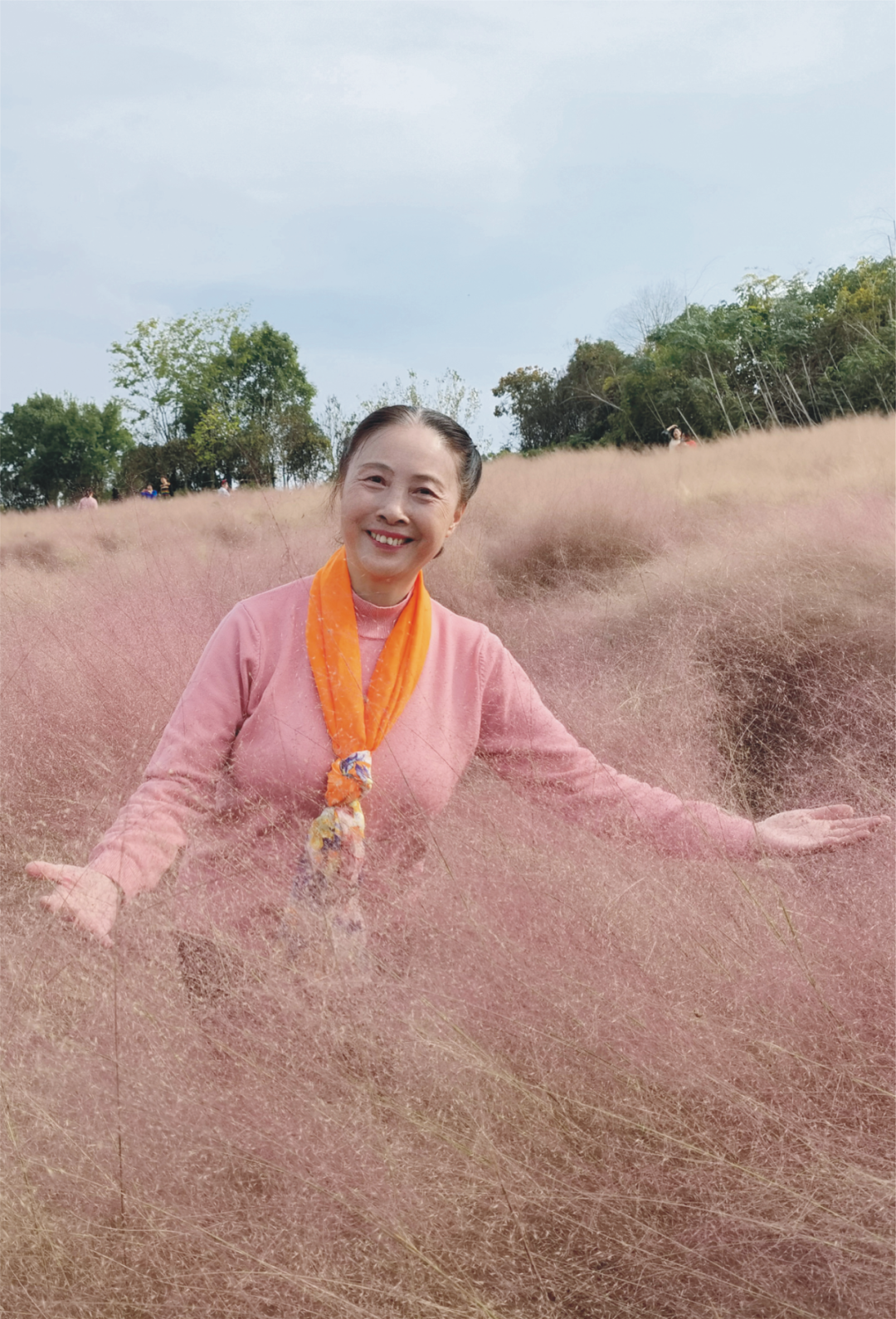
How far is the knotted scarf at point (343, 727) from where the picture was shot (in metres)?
1.58

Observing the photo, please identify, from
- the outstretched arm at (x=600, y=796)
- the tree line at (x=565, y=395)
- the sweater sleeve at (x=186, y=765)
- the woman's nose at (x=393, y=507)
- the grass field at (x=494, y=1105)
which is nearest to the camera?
the grass field at (x=494, y=1105)

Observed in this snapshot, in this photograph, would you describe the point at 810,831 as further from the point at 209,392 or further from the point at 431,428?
the point at 209,392

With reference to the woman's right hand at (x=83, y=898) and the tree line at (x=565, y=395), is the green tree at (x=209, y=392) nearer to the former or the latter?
the tree line at (x=565, y=395)

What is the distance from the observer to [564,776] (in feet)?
6.22

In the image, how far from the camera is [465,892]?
1.61m

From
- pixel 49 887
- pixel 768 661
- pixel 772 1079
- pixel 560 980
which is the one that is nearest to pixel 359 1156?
pixel 560 980

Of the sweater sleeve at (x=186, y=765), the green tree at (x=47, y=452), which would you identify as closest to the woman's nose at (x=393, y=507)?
the sweater sleeve at (x=186, y=765)

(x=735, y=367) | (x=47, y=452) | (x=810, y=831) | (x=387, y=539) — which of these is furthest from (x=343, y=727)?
(x=47, y=452)

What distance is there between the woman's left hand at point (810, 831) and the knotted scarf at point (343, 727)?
27.1 inches

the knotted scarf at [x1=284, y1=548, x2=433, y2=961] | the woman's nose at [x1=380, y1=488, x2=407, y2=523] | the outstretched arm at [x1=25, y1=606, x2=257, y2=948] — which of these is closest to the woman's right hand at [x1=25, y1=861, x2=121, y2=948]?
the outstretched arm at [x1=25, y1=606, x2=257, y2=948]

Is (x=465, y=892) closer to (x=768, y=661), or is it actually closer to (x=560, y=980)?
(x=560, y=980)

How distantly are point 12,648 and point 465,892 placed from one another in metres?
2.65

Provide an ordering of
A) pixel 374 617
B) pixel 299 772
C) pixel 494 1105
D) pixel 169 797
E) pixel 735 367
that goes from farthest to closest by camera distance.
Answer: pixel 735 367, pixel 374 617, pixel 299 772, pixel 169 797, pixel 494 1105

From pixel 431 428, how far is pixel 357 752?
0.57 metres
